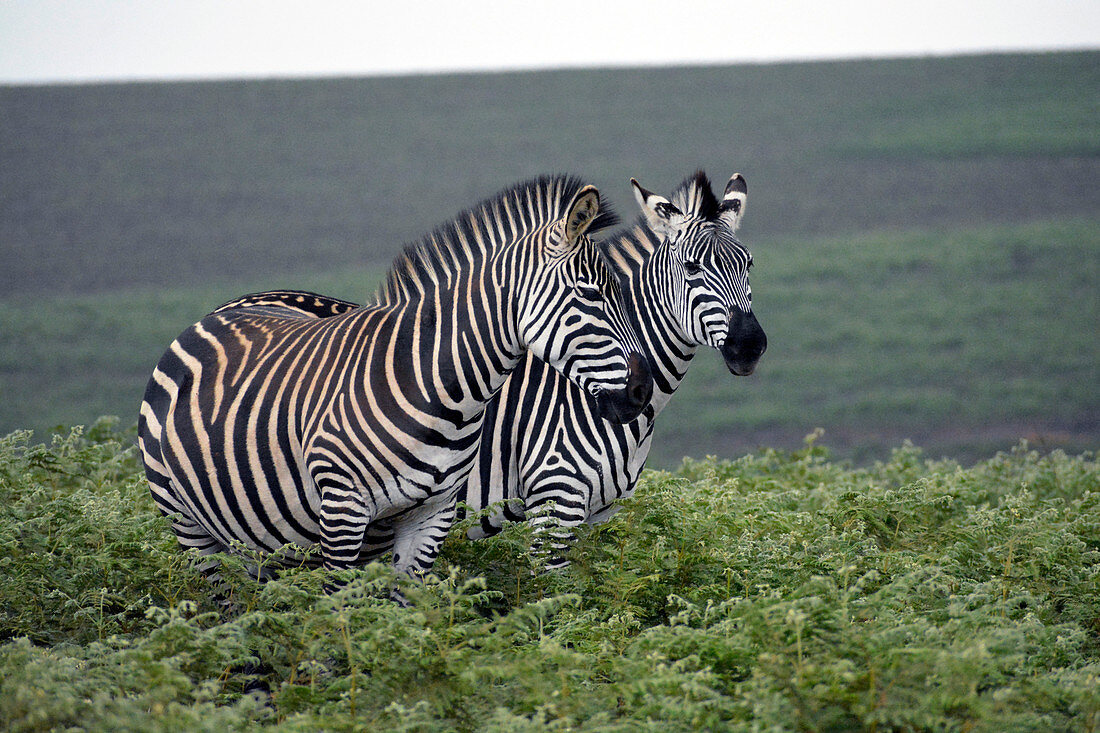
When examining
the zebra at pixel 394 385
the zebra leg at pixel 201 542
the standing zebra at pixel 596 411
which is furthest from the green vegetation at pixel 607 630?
the zebra at pixel 394 385

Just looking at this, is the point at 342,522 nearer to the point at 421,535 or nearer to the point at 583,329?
the point at 421,535

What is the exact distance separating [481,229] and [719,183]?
66.4 ft

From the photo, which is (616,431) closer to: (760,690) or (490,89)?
(760,690)

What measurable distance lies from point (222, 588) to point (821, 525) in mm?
3937

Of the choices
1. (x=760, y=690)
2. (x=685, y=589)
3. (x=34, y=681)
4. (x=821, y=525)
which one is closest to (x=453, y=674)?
(x=760, y=690)

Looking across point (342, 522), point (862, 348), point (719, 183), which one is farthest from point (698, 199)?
point (719, 183)

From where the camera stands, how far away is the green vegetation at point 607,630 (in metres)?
3.81

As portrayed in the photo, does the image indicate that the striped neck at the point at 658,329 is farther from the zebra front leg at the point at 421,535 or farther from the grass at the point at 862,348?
the grass at the point at 862,348

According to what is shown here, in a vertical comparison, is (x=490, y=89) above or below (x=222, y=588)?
above

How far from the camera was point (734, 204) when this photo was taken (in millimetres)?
6574

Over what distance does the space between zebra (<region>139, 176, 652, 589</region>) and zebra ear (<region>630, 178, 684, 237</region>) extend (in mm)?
1064

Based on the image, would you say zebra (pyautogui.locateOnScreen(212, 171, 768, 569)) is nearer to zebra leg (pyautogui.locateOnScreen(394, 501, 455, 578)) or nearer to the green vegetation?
the green vegetation

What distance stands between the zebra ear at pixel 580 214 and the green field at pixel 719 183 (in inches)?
426

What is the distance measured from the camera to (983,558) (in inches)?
258
